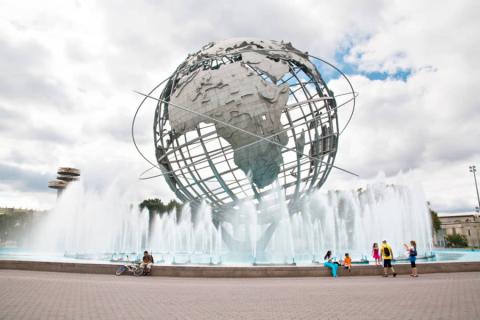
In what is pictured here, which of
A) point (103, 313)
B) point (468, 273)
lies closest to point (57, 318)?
point (103, 313)

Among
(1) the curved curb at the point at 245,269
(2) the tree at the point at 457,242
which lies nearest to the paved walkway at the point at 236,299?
(1) the curved curb at the point at 245,269

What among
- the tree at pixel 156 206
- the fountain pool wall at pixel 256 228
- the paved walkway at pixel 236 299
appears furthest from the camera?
the tree at pixel 156 206

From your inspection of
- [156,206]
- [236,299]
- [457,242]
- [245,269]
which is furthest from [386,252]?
[457,242]

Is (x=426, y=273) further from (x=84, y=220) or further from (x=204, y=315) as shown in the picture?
(x=84, y=220)

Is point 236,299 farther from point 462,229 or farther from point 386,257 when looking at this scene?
point 462,229

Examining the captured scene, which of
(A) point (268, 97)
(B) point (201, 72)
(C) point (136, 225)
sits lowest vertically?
(C) point (136, 225)

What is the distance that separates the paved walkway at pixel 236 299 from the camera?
172 inches

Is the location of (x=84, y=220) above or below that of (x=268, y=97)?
below

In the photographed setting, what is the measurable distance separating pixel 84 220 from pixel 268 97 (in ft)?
44.9

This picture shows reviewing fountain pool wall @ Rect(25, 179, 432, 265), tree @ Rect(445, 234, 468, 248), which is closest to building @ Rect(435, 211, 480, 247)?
tree @ Rect(445, 234, 468, 248)

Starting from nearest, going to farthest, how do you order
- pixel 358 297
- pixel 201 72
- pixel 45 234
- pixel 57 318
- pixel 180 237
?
pixel 57 318, pixel 358 297, pixel 201 72, pixel 45 234, pixel 180 237

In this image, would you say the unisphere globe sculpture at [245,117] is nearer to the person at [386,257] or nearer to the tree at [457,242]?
the person at [386,257]

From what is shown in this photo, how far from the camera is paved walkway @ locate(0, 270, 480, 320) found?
4357 millimetres

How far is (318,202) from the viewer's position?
57.4 feet
